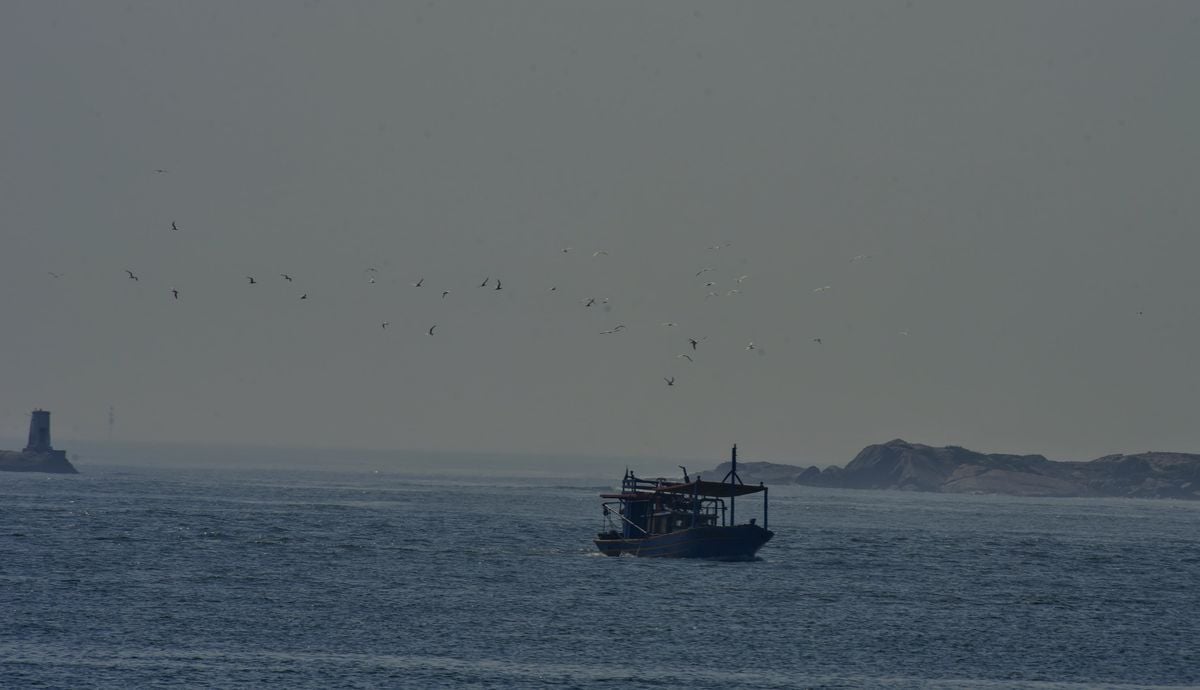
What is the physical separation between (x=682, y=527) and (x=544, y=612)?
38.6 meters

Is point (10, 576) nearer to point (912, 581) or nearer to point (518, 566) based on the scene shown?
point (518, 566)

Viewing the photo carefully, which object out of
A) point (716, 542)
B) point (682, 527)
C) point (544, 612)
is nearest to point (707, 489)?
point (716, 542)

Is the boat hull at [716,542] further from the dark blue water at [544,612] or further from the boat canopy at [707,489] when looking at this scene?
the boat canopy at [707,489]

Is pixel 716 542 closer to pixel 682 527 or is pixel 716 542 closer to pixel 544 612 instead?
pixel 682 527

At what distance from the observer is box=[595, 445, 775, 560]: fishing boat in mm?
109500

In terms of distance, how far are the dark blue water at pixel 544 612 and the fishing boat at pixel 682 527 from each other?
2480 millimetres

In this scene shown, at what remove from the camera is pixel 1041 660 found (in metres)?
66.2

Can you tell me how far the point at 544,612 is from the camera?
76.6m

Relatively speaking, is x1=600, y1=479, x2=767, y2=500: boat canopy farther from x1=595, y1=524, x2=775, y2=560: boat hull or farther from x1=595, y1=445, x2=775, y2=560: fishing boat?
x1=595, y1=524, x2=775, y2=560: boat hull

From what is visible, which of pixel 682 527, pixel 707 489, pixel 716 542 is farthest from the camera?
pixel 682 527

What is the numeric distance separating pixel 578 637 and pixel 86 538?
57.1 meters

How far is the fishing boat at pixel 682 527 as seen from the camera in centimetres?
10950

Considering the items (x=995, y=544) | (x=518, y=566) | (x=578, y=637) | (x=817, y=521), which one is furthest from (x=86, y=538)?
(x=817, y=521)

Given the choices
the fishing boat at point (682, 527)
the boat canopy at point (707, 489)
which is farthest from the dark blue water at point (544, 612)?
the boat canopy at point (707, 489)
